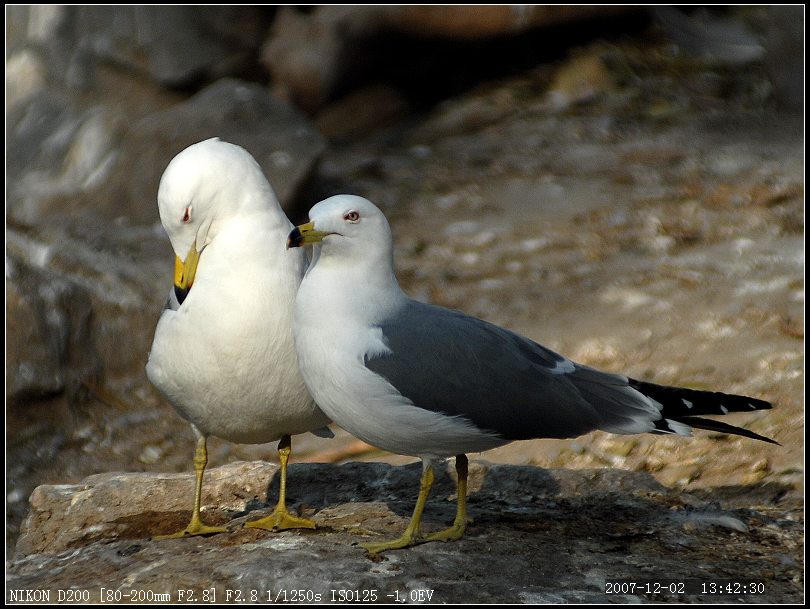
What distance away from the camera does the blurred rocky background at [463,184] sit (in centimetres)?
626

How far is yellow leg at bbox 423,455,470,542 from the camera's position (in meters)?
3.65

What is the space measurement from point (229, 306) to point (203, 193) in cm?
38

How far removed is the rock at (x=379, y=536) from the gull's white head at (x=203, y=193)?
1.02m

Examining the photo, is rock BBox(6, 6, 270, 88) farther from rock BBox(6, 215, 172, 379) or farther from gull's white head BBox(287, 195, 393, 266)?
gull's white head BBox(287, 195, 393, 266)

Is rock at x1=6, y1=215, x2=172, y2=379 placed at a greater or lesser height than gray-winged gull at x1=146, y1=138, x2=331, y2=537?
lesser

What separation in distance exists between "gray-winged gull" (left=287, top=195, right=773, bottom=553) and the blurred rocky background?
1122mm

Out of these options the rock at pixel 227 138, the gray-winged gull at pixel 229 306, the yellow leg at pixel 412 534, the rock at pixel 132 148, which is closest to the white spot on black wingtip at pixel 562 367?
the yellow leg at pixel 412 534

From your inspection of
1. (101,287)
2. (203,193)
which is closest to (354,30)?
(101,287)

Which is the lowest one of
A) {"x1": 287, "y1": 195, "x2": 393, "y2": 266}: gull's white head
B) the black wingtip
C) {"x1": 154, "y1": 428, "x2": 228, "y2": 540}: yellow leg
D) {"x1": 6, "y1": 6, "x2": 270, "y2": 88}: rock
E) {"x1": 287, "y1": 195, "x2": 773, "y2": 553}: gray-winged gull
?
{"x1": 154, "y1": 428, "x2": 228, "y2": 540}: yellow leg

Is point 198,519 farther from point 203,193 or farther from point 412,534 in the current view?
point 203,193

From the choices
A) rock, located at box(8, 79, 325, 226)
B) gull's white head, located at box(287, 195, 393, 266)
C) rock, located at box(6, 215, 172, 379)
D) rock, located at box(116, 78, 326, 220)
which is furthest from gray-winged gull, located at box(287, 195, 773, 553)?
rock, located at box(116, 78, 326, 220)

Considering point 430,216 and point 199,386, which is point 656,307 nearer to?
point 430,216

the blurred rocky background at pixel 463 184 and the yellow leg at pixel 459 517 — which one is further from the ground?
the blurred rocky background at pixel 463 184

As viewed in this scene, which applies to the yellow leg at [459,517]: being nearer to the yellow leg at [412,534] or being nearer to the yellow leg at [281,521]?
the yellow leg at [412,534]
